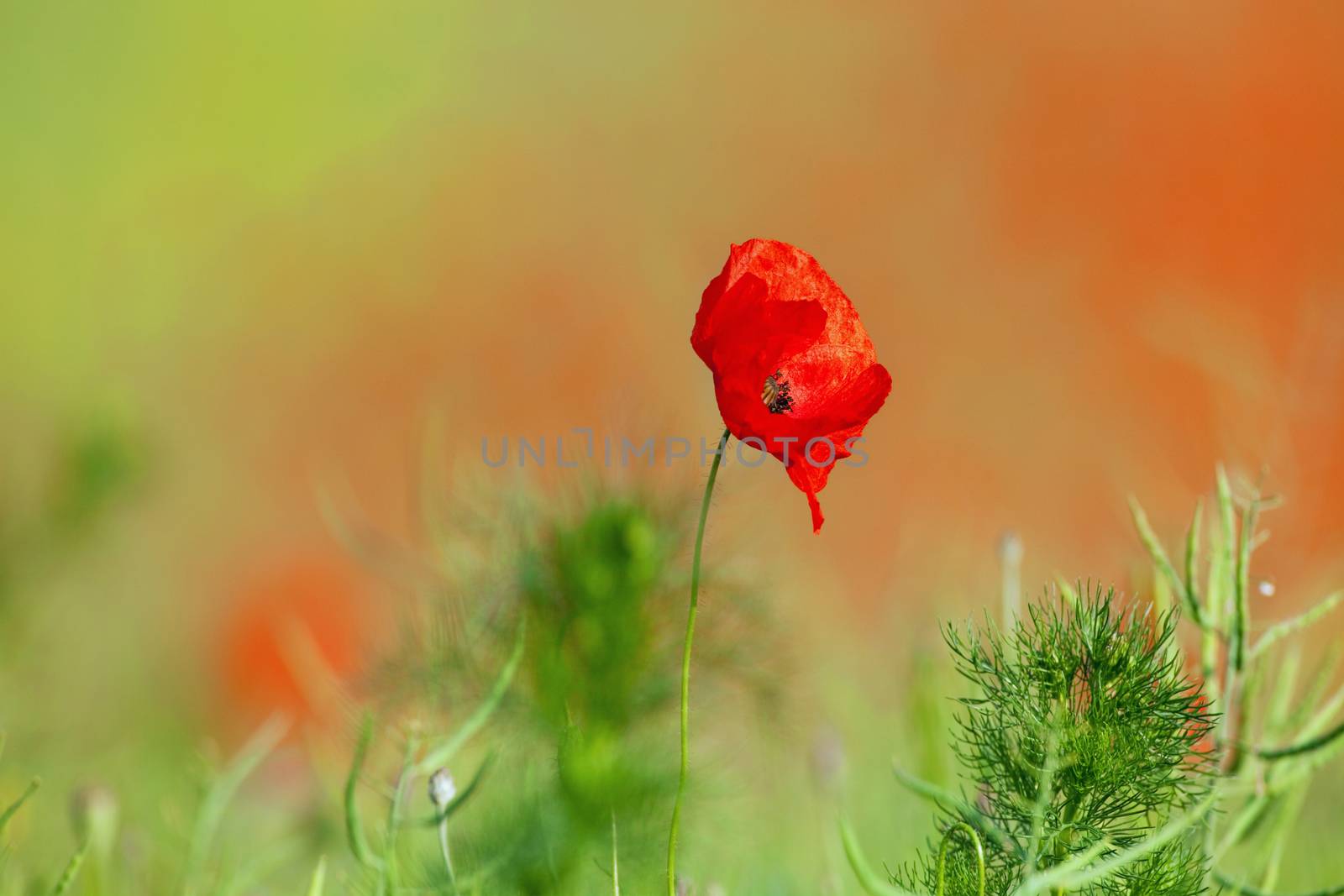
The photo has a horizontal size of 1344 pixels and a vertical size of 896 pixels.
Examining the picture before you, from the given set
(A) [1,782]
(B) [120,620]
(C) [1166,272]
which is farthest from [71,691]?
(C) [1166,272]

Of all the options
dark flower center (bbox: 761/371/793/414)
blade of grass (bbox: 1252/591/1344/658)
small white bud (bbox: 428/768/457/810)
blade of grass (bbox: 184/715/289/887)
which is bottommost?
blade of grass (bbox: 184/715/289/887)

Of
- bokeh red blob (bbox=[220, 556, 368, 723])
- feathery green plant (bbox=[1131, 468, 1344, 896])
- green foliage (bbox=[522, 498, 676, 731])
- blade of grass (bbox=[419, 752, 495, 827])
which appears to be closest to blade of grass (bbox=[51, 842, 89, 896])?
blade of grass (bbox=[419, 752, 495, 827])

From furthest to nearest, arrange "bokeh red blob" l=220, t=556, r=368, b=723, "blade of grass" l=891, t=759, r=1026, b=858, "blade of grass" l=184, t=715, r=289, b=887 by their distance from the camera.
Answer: "bokeh red blob" l=220, t=556, r=368, b=723 → "blade of grass" l=184, t=715, r=289, b=887 → "blade of grass" l=891, t=759, r=1026, b=858

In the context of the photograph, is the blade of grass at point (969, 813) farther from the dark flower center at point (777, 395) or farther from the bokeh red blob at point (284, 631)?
the bokeh red blob at point (284, 631)

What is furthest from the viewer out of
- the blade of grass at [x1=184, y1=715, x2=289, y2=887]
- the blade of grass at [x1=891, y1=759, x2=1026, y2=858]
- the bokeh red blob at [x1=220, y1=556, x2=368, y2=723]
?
the bokeh red blob at [x1=220, y1=556, x2=368, y2=723]

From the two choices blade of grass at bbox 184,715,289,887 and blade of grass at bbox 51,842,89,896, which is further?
blade of grass at bbox 184,715,289,887

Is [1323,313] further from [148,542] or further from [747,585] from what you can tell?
[148,542]

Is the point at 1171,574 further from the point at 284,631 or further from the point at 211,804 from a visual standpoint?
the point at 284,631

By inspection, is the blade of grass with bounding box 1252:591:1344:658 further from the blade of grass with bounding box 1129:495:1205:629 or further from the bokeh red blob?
the bokeh red blob
